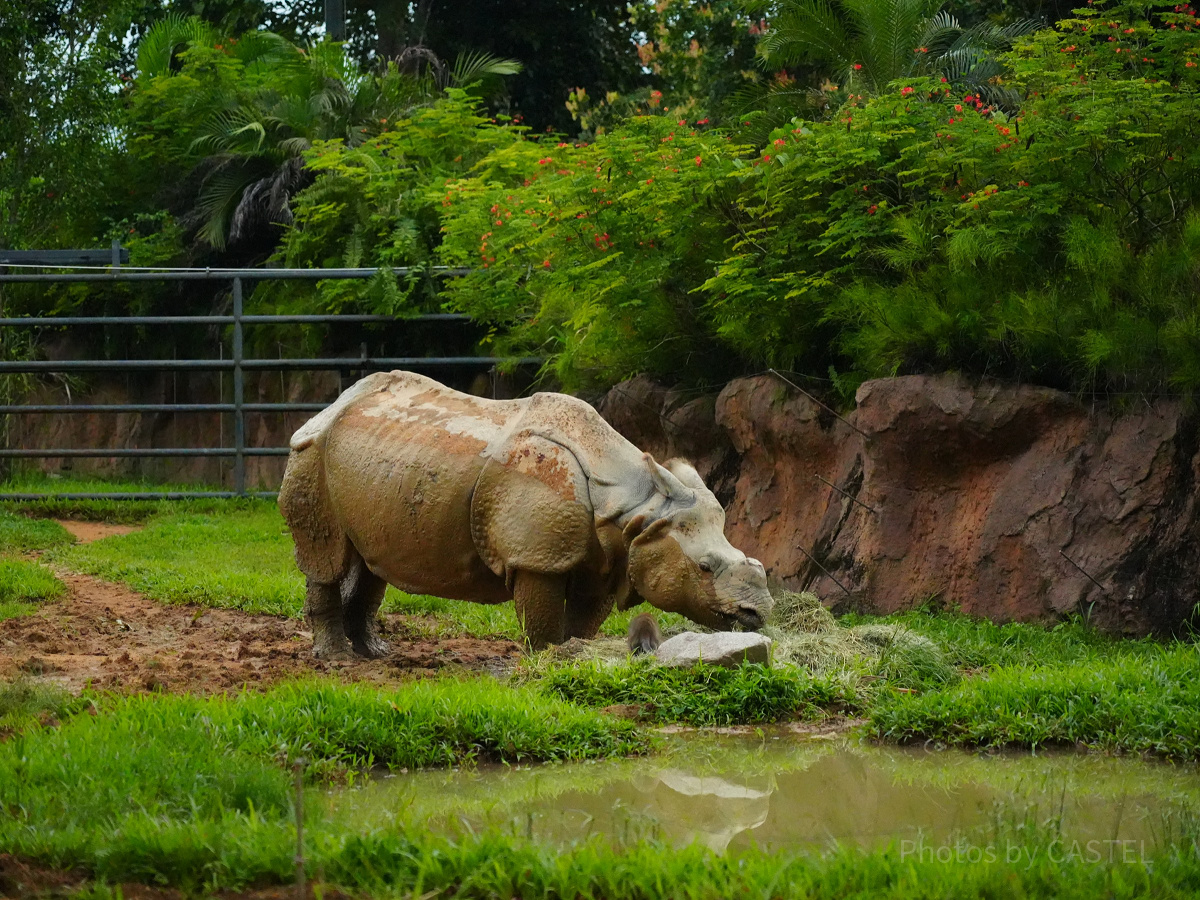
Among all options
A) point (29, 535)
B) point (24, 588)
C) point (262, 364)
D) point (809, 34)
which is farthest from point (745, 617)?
point (809, 34)

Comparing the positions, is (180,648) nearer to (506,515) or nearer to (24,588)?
(24,588)

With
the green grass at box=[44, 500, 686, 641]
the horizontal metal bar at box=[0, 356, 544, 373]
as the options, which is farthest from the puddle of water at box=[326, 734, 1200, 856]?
the horizontal metal bar at box=[0, 356, 544, 373]

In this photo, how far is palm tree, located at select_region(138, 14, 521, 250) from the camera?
18609 mm

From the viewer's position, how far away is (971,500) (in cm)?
939

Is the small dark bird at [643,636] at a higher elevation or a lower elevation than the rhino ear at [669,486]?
lower

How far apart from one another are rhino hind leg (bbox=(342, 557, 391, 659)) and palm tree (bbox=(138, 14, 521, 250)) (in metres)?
10.4

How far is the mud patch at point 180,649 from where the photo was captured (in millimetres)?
7348

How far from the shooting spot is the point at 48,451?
605 inches

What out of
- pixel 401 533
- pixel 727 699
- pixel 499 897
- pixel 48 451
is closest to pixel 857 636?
pixel 727 699

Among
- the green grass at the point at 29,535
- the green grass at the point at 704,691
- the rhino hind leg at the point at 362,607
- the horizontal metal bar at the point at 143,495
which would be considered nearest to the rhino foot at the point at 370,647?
the rhino hind leg at the point at 362,607

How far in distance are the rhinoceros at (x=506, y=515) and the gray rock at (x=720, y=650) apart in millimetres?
353

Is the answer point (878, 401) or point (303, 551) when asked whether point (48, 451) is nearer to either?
point (303, 551)

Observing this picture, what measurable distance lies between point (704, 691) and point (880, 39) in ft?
44.6

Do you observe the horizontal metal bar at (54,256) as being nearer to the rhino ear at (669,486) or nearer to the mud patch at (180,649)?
the mud patch at (180,649)
